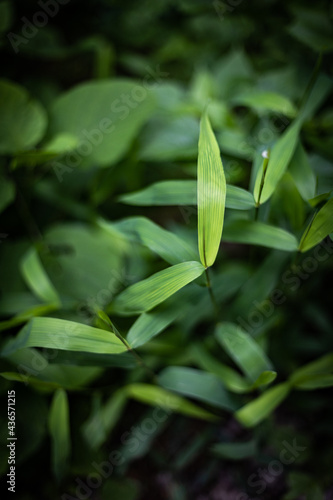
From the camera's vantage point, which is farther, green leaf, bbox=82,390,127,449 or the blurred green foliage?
green leaf, bbox=82,390,127,449

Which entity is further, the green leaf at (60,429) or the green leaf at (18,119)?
the green leaf at (18,119)

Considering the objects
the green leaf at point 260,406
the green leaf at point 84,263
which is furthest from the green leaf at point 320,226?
the green leaf at point 84,263

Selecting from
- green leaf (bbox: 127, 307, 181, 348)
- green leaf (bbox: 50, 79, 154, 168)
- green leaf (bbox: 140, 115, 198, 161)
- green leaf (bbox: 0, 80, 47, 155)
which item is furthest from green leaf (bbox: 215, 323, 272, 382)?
green leaf (bbox: 0, 80, 47, 155)

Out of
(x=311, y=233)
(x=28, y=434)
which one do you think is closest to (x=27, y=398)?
(x=28, y=434)

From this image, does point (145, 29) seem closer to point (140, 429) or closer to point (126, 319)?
point (126, 319)

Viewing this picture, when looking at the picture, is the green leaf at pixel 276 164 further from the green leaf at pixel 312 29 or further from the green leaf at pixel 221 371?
the green leaf at pixel 221 371

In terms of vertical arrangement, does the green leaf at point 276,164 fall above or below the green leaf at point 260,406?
above

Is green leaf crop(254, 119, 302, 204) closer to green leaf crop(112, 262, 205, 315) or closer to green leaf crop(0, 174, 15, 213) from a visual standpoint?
green leaf crop(112, 262, 205, 315)
